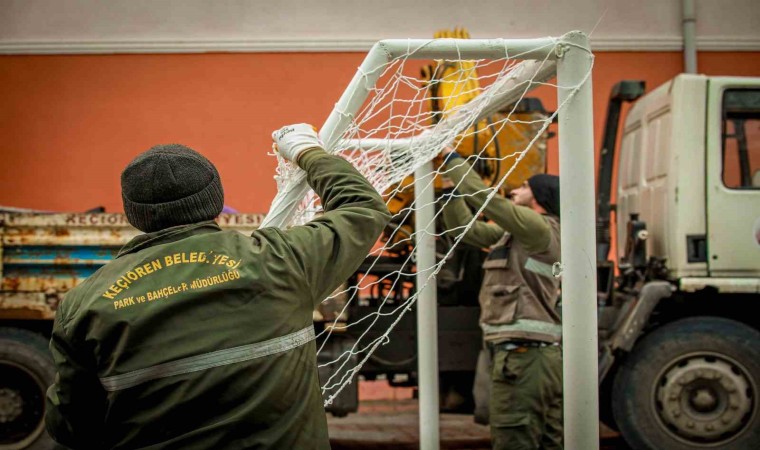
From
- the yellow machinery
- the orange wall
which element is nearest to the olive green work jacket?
the yellow machinery

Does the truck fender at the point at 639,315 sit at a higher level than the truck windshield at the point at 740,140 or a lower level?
lower

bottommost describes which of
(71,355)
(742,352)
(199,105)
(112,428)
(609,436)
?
(609,436)

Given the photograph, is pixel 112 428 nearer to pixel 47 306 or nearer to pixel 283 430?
pixel 283 430

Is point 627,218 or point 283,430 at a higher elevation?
point 627,218

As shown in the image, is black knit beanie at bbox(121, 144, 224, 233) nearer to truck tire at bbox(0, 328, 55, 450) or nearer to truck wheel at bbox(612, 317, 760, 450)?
truck tire at bbox(0, 328, 55, 450)

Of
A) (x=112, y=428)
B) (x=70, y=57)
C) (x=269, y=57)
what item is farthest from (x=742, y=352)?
(x=70, y=57)

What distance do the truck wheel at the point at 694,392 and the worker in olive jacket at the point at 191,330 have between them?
3.62 meters

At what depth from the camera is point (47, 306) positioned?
17.4 feet

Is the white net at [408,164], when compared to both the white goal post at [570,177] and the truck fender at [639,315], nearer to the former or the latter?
the white goal post at [570,177]

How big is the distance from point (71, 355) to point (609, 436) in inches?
207

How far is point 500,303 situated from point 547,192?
2.04 ft

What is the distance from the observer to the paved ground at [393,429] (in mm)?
6523

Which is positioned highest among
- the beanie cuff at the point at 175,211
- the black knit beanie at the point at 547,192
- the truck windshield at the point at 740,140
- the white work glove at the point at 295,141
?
the truck windshield at the point at 740,140

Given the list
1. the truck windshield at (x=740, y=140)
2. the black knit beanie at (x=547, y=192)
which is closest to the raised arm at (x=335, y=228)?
the black knit beanie at (x=547, y=192)
